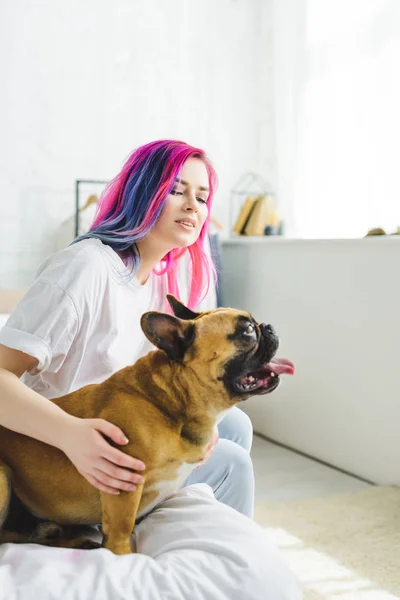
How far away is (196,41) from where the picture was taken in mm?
3881

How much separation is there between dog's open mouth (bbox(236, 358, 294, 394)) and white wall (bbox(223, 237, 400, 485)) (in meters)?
1.54

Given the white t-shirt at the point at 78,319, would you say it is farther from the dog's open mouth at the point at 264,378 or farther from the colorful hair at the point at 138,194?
the dog's open mouth at the point at 264,378

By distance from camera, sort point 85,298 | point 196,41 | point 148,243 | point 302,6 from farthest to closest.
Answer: point 196,41, point 302,6, point 148,243, point 85,298

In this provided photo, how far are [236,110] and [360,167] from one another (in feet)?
3.72

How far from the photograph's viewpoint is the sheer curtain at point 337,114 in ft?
9.78

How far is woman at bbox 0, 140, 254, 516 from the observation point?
1.08 metres

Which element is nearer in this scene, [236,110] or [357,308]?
[357,308]

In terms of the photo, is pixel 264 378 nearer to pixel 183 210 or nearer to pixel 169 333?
pixel 169 333

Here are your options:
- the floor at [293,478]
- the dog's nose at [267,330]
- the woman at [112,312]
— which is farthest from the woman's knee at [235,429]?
the floor at [293,478]

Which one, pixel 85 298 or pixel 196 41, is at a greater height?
pixel 196 41

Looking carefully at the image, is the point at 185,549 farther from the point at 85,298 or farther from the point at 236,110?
the point at 236,110

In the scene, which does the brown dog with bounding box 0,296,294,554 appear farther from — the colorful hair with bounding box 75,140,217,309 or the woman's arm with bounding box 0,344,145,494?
the colorful hair with bounding box 75,140,217,309

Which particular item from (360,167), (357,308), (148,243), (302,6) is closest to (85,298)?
(148,243)

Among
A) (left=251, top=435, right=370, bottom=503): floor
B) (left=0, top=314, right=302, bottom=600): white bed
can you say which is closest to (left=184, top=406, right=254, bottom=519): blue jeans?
(left=0, top=314, right=302, bottom=600): white bed
